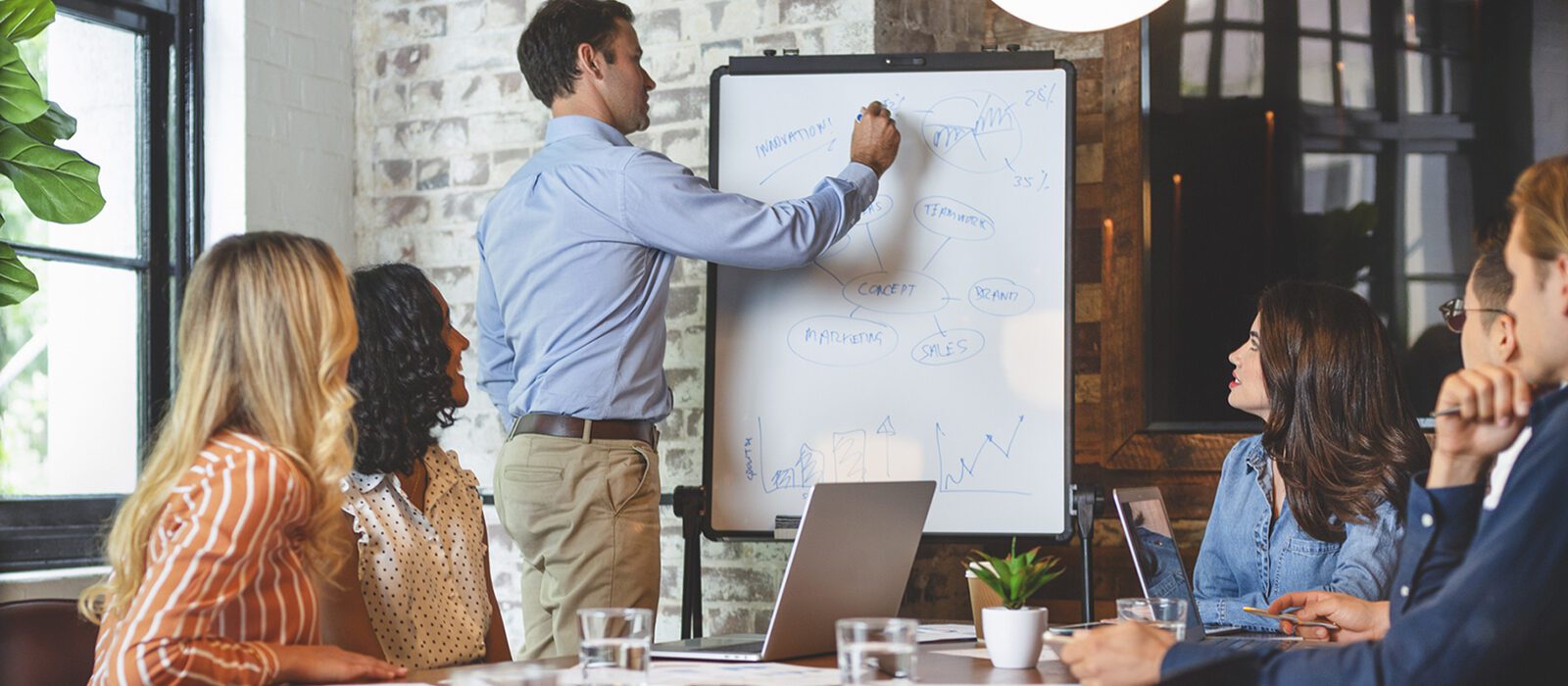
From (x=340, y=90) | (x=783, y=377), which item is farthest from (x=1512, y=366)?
(x=340, y=90)

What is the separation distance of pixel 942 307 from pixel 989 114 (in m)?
0.42

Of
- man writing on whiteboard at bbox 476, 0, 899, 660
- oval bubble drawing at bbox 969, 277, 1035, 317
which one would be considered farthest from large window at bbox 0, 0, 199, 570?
oval bubble drawing at bbox 969, 277, 1035, 317

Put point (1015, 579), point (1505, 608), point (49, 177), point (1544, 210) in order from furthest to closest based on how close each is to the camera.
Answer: point (49, 177) < point (1015, 579) < point (1544, 210) < point (1505, 608)

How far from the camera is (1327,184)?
351 centimetres

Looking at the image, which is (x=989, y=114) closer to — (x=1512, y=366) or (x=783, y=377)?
(x=783, y=377)

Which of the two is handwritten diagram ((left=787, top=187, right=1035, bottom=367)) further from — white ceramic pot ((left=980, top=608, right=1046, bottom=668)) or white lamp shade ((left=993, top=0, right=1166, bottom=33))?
white ceramic pot ((left=980, top=608, right=1046, bottom=668))

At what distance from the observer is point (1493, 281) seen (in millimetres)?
2012

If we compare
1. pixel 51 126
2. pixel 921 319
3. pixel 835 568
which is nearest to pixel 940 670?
pixel 835 568

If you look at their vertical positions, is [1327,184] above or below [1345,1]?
below

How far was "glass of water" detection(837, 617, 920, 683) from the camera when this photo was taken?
4.80 feet

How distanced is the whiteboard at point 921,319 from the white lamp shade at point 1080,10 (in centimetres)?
43

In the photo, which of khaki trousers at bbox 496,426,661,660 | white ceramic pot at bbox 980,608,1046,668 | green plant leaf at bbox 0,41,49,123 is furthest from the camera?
green plant leaf at bbox 0,41,49,123

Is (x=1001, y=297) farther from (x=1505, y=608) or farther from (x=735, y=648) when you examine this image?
(x=1505, y=608)

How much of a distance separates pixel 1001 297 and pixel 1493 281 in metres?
1.20
